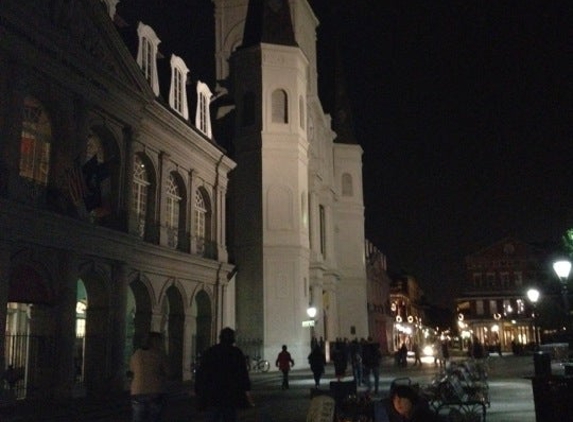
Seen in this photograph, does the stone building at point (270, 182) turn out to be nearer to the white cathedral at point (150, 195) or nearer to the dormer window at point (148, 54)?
the white cathedral at point (150, 195)

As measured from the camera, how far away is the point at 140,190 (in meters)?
26.8

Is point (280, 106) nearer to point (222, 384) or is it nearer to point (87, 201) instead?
point (87, 201)

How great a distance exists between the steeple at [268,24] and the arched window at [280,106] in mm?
2997

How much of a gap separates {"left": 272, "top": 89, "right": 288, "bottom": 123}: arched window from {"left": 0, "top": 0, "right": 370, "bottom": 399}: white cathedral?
0.07 meters

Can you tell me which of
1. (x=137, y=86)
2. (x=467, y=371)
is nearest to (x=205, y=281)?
(x=137, y=86)

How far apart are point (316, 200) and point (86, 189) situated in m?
26.9

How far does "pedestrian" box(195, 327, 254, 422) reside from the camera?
8.33m

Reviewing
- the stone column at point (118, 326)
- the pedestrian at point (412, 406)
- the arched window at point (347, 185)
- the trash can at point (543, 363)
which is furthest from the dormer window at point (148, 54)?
the arched window at point (347, 185)

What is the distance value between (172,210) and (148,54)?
6609mm

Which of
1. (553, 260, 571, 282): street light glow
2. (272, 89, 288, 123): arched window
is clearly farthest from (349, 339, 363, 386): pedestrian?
(272, 89, 288, 123): arched window

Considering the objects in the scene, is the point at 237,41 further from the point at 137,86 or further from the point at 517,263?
the point at 517,263

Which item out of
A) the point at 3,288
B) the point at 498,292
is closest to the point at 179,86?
the point at 3,288

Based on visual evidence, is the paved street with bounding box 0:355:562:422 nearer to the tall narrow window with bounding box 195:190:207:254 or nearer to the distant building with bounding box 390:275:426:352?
the tall narrow window with bounding box 195:190:207:254

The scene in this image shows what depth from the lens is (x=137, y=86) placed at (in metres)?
24.7
